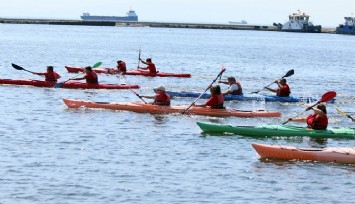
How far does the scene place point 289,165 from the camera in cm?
2212

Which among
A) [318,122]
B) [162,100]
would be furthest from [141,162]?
[162,100]

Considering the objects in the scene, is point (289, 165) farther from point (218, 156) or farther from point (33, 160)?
point (33, 160)

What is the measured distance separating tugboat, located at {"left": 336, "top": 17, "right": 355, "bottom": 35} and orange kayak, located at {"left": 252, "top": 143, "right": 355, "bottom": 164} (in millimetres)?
161115

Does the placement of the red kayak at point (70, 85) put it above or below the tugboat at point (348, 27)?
above

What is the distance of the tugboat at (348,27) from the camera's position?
180250mm

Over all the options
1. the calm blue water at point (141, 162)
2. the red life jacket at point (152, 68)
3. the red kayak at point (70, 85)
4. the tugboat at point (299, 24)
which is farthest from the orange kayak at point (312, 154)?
the tugboat at point (299, 24)

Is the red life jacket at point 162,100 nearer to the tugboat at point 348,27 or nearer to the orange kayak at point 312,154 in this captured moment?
the orange kayak at point 312,154

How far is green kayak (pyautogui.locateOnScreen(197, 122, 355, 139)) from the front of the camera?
84.0 feet

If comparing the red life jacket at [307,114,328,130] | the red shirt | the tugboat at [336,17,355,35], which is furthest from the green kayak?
the tugboat at [336,17,355,35]

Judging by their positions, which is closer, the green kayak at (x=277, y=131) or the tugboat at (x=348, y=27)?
the green kayak at (x=277, y=131)

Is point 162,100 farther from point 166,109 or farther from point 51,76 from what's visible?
point 51,76

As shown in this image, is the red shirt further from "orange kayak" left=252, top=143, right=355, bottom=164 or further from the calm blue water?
"orange kayak" left=252, top=143, right=355, bottom=164

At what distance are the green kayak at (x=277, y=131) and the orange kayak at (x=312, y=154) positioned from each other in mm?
3051

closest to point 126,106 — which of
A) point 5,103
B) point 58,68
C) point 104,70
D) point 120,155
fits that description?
point 5,103
